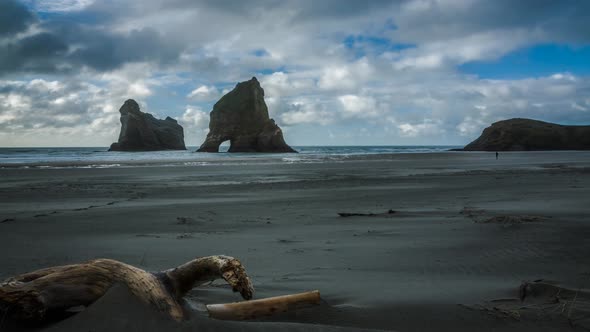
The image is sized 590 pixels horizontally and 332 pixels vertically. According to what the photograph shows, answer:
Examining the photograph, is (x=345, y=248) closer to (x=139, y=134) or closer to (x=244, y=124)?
(x=244, y=124)

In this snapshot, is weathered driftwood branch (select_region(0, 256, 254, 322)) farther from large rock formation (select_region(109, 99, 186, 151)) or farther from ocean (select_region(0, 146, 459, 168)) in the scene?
large rock formation (select_region(109, 99, 186, 151))

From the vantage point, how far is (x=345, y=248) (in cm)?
521

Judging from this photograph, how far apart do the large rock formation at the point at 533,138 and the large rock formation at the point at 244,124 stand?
123 feet

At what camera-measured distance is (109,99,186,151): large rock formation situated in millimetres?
86375

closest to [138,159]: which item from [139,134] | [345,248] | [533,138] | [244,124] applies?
[345,248]

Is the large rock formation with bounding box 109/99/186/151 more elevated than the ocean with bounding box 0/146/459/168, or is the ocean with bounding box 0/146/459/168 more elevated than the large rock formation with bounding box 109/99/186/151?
the large rock formation with bounding box 109/99/186/151

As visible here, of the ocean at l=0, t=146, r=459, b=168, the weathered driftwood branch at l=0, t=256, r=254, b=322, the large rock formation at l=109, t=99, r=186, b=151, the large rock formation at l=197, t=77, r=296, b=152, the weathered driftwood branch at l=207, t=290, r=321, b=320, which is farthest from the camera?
the large rock formation at l=109, t=99, r=186, b=151

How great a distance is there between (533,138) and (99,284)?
291 ft

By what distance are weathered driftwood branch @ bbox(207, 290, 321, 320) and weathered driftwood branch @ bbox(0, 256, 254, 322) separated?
174 millimetres

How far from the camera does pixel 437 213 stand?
26.1ft

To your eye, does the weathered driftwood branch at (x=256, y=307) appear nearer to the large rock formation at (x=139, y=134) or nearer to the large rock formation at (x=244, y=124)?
the large rock formation at (x=244, y=124)

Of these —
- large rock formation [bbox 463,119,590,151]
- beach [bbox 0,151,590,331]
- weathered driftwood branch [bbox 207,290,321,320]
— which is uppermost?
large rock formation [bbox 463,119,590,151]

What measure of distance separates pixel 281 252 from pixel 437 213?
4.09 metres

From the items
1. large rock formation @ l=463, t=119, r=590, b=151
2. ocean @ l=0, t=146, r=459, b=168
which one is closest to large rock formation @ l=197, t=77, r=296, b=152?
ocean @ l=0, t=146, r=459, b=168
